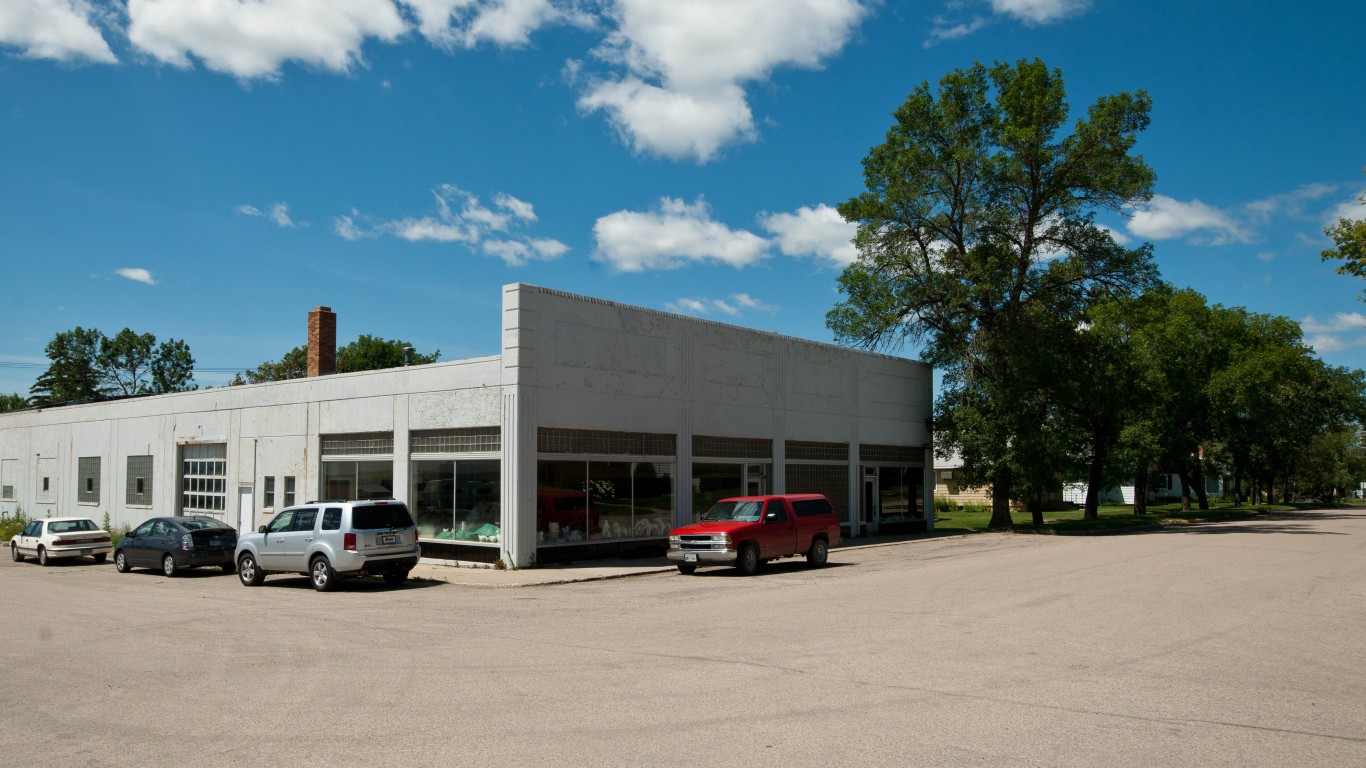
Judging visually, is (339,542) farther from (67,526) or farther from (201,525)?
(67,526)

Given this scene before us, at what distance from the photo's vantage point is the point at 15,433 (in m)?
42.5

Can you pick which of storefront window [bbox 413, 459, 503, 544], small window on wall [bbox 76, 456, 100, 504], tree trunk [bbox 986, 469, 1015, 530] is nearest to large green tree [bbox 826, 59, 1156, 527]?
tree trunk [bbox 986, 469, 1015, 530]

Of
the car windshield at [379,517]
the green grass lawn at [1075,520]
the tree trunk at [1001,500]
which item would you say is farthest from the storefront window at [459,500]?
the green grass lawn at [1075,520]

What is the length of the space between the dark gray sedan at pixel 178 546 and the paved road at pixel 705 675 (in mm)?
4734

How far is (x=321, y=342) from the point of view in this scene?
30969mm

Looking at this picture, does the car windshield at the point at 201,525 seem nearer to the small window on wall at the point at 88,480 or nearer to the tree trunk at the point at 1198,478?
the small window on wall at the point at 88,480

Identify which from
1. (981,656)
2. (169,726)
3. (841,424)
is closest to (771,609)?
(981,656)

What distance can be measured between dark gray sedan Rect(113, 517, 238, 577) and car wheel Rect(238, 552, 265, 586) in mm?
2362

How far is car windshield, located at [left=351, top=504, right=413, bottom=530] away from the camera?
61.6ft

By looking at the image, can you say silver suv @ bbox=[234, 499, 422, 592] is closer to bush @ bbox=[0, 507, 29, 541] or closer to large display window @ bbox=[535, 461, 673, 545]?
large display window @ bbox=[535, 461, 673, 545]

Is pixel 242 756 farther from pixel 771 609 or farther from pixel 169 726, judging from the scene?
pixel 771 609

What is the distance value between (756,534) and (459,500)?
777cm

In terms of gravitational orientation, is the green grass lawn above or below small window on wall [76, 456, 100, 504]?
below

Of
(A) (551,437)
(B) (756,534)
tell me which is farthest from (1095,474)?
(A) (551,437)
